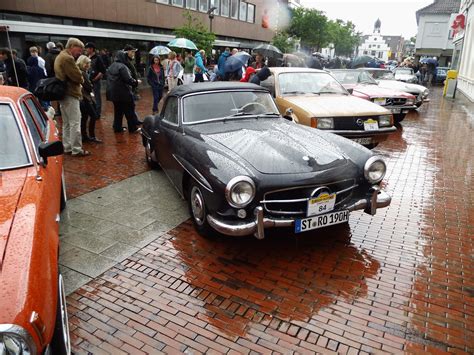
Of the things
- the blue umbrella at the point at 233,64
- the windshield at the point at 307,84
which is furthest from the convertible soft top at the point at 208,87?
the blue umbrella at the point at 233,64

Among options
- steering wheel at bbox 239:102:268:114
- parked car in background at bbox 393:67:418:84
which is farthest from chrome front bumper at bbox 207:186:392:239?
parked car in background at bbox 393:67:418:84

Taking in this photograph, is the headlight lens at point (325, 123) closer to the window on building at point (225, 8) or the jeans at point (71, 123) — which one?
the jeans at point (71, 123)

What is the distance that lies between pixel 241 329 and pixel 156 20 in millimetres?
21874

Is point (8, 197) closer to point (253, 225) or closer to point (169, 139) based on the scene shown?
point (253, 225)

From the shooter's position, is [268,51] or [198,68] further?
[198,68]

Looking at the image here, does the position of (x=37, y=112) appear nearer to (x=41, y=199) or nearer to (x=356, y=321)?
(x=41, y=199)

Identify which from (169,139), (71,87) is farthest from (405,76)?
(169,139)

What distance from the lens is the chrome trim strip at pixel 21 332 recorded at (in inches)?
68.7

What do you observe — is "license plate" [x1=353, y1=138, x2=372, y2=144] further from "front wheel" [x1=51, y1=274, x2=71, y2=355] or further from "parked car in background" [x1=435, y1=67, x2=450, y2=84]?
"parked car in background" [x1=435, y1=67, x2=450, y2=84]

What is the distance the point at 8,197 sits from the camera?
2.66 meters

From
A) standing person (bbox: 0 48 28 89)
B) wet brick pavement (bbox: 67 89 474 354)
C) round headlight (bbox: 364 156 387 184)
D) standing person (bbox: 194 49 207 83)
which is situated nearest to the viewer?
wet brick pavement (bbox: 67 89 474 354)

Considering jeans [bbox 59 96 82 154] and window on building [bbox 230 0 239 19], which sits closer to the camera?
jeans [bbox 59 96 82 154]

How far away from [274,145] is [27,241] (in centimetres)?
259

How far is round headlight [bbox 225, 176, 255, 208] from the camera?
346 centimetres
